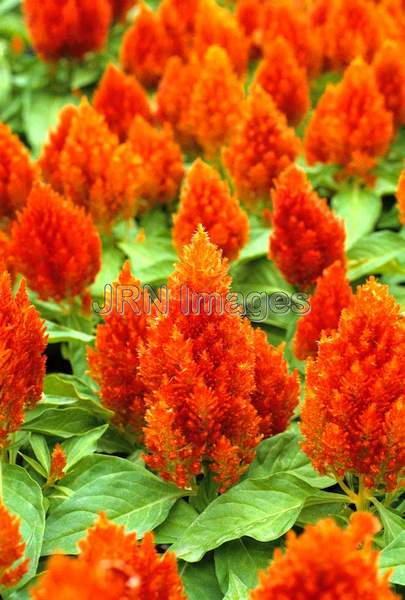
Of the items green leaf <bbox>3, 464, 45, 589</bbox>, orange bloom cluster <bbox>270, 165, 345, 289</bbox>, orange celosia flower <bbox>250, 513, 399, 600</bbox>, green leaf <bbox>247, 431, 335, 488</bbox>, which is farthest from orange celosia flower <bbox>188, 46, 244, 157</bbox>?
orange celosia flower <bbox>250, 513, 399, 600</bbox>

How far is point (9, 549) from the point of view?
177cm

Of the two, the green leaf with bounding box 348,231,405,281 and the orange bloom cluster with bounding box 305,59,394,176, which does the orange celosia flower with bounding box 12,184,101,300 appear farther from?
the orange bloom cluster with bounding box 305,59,394,176

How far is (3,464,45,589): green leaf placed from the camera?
2049mm

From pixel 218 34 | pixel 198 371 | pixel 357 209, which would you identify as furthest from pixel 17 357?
pixel 218 34

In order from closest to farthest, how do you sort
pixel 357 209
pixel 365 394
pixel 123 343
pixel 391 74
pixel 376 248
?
pixel 365 394 → pixel 123 343 → pixel 376 248 → pixel 357 209 → pixel 391 74

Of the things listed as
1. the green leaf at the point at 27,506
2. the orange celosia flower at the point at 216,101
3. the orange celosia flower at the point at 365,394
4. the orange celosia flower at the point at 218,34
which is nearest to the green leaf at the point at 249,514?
the orange celosia flower at the point at 365,394

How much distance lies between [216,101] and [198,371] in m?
1.95

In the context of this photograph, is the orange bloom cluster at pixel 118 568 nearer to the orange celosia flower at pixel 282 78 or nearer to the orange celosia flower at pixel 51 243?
the orange celosia flower at pixel 51 243

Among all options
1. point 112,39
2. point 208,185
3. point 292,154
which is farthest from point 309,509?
point 112,39

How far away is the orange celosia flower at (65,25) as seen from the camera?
4.46 metres

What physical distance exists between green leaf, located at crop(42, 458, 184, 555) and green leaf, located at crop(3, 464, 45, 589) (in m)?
0.08

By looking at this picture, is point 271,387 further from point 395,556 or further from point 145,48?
point 145,48

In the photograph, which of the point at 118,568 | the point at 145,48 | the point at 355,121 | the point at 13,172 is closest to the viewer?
the point at 118,568

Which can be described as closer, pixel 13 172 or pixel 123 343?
pixel 123 343
